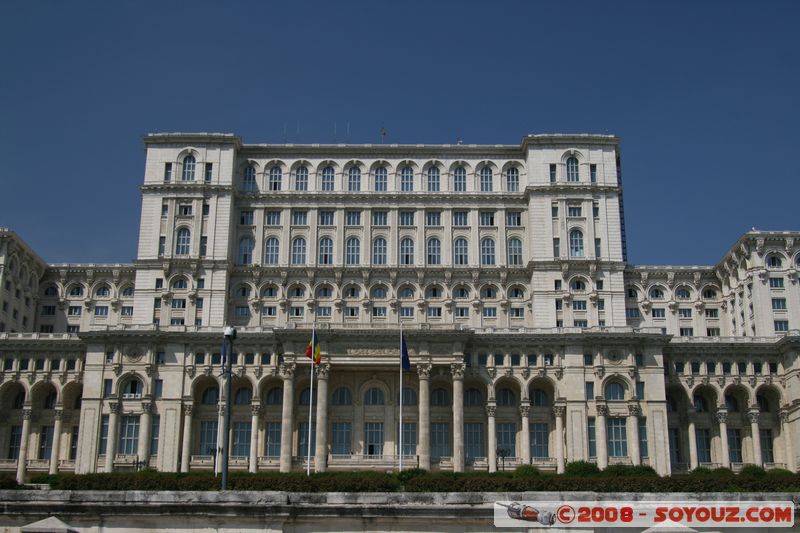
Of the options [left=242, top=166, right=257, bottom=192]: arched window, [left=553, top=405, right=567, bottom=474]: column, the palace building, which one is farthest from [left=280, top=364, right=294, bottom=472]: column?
[left=553, top=405, right=567, bottom=474]: column

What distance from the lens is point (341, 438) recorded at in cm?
10719

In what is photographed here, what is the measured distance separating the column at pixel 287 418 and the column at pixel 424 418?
1483 centimetres

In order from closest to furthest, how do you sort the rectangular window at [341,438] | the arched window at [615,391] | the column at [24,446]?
the rectangular window at [341,438]
the arched window at [615,391]
the column at [24,446]

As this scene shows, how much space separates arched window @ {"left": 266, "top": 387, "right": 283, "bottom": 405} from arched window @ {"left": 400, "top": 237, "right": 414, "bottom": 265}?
24.6 meters

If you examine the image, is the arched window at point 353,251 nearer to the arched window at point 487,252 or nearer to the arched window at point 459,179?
the arched window at point 459,179

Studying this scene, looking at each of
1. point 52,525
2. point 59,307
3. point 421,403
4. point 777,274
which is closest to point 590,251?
point 777,274

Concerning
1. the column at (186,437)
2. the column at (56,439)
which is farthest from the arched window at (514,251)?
the column at (56,439)

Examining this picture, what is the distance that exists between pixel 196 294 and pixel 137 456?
22427 millimetres

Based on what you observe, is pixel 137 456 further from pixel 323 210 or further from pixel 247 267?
pixel 323 210

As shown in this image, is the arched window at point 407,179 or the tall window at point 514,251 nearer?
the tall window at point 514,251

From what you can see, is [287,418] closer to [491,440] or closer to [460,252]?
[491,440]

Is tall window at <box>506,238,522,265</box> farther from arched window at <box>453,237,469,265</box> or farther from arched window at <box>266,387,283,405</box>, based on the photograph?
arched window at <box>266,387,283,405</box>

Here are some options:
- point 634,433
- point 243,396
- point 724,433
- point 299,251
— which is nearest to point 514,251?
point 299,251

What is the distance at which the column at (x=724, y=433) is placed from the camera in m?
109
